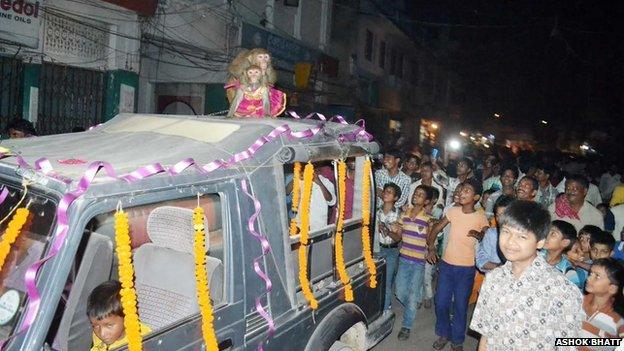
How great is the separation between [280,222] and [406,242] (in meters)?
3.11

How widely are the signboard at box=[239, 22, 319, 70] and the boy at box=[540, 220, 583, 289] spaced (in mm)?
11204

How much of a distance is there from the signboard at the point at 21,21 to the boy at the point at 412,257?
296 inches

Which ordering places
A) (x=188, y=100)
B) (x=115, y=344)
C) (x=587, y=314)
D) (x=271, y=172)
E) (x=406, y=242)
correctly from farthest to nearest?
(x=188, y=100)
(x=406, y=242)
(x=587, y=314)
(x=271, y=172)
(x=115, y=344)

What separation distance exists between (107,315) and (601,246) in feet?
13.7

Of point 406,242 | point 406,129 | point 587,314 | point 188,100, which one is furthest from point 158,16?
point 406,129

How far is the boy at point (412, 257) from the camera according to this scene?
17.9 feet

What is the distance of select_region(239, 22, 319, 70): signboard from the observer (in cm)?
1375

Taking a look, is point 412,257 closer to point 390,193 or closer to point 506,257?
point 390,193

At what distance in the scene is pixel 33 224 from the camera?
6.61 feet

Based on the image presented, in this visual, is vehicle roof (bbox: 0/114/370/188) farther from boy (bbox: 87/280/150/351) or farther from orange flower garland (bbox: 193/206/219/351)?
boy (bbox: 87/280/150/351)

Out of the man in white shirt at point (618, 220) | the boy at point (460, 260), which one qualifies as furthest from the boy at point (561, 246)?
the man in white shirt at point (618, 220)

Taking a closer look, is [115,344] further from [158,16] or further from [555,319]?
[158,16]

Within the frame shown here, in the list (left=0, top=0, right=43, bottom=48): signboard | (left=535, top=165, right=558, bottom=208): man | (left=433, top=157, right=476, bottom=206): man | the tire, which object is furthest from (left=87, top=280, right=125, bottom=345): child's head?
(left=0, top=0, right=43, bottom=48): signboard

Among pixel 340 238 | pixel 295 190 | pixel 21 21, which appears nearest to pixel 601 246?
pixel 340 238
